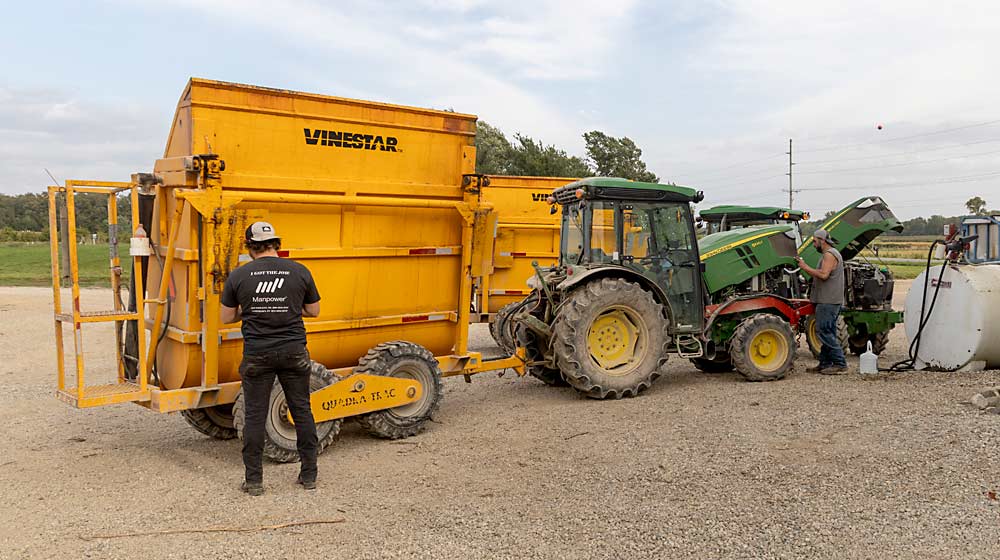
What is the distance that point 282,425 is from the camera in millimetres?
5992

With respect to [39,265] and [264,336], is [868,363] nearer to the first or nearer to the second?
[264,336]

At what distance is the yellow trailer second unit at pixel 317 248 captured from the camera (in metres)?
5.75

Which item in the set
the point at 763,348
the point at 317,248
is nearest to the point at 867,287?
the point at 763,348

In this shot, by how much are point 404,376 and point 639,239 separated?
10.3 ft

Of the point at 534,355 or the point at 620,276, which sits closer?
the point at 620,276

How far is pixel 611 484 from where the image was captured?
16.8 ft

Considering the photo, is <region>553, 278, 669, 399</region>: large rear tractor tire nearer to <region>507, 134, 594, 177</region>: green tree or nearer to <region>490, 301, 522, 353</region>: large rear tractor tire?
<region>490, 301, 522, 353</region>: large rear tractor tire

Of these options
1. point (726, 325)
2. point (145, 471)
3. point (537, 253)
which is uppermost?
point (537, 253)

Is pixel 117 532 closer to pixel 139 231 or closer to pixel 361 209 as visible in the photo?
pixel 139 231

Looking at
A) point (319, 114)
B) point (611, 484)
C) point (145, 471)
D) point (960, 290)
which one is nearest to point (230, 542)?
point (145, 471)

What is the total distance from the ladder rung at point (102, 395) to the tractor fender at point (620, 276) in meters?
4.11

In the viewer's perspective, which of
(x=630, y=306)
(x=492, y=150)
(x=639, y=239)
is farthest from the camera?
(x=492, y=150)

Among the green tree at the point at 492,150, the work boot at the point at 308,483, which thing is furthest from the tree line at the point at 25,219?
the work boot at the point at 308,483

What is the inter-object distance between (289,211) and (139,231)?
1.15 meters
